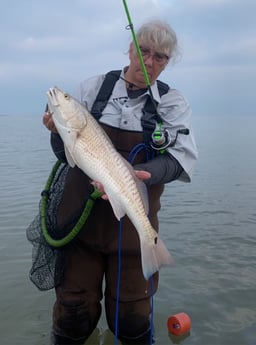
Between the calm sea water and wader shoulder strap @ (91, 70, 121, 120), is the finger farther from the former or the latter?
the calm sea water

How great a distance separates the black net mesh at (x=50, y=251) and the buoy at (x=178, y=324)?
1.91 meters

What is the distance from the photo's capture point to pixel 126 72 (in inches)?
178

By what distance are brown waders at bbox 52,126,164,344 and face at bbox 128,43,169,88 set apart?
73cm

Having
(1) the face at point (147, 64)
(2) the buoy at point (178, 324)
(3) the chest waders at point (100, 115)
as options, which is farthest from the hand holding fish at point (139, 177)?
(2) the buoy at point (178, 324)

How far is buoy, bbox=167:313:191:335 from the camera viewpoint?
5832 millimetres

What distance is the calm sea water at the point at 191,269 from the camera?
20.0 ft

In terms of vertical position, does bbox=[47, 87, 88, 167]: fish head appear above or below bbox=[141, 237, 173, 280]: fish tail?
above

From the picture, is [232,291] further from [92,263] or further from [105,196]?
[105,196]

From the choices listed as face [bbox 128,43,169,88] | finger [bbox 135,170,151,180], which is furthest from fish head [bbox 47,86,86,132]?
face [bbox 128,43,169,88]

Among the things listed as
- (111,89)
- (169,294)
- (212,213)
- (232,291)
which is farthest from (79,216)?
(212,213)

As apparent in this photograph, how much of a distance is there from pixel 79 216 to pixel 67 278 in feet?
2.22

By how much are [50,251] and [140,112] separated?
1731 mm

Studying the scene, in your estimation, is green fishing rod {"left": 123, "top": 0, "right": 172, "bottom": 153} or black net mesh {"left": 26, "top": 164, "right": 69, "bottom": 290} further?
black net mesh {"left": 26, "top": 164, "right": 69, "bottom": 290}

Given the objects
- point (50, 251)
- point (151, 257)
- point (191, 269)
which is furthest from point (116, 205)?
point (191, 269)
